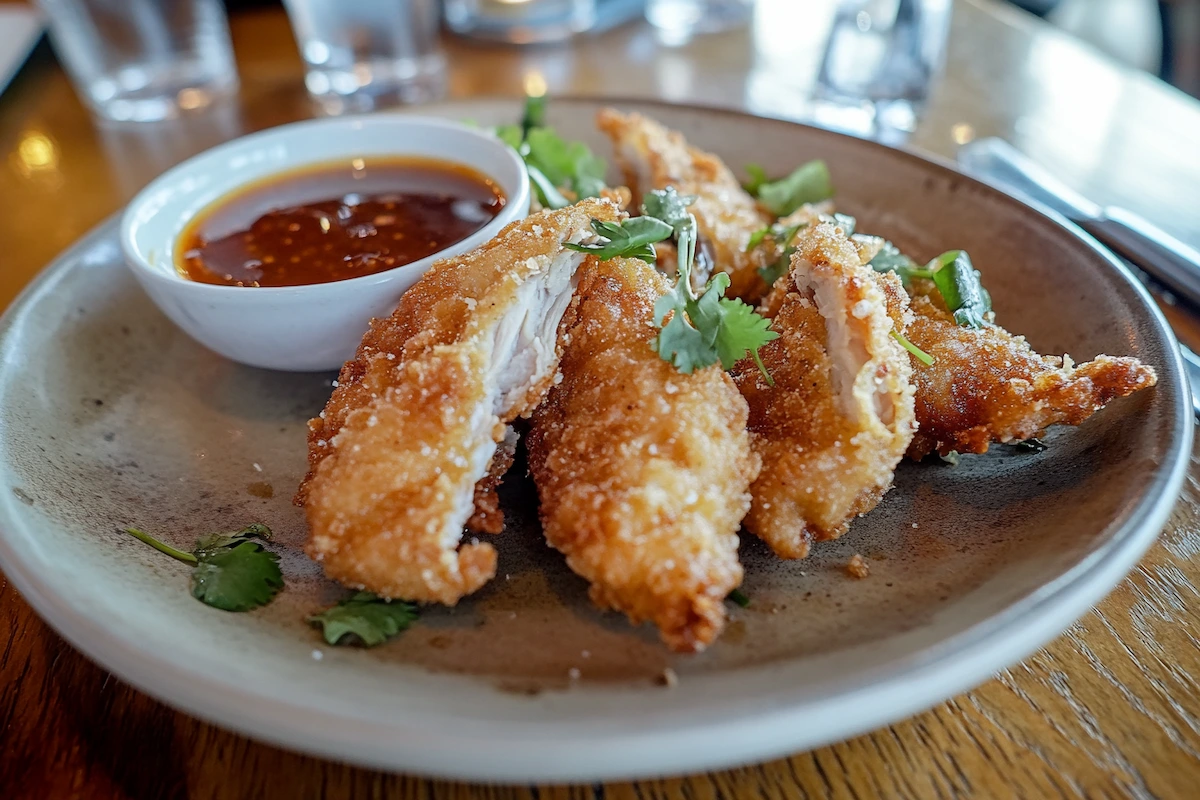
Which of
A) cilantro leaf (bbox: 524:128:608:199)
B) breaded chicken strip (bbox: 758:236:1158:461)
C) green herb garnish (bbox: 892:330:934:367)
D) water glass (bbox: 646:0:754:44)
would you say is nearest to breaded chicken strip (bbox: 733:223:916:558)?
green herb garnish (bbox: 892:330:934:367)

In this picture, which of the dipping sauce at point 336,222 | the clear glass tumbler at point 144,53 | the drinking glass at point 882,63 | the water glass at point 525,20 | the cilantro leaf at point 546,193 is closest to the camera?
the dipping sauce at point 336,222

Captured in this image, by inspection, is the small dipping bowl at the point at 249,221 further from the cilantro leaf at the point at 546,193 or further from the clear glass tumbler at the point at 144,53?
the clear glass tumbler at the point at 144,53

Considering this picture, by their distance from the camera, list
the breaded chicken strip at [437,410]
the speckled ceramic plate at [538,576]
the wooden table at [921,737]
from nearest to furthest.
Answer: the speckled ceramic plate at [538,576] → the wooden table at [921,737] → the breaded chicken strip at [437,410]


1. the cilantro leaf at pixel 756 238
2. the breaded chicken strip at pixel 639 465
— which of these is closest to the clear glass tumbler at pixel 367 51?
the cilantro leaf at pixel 756 238

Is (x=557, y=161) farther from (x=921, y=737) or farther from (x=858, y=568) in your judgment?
(x=921, y=737)

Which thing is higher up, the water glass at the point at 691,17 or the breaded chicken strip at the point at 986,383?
the breaded chicken strip at the point at 986,383

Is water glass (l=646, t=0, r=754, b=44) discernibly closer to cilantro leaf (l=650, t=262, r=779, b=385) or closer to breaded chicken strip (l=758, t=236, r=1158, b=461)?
breaded chicken strip (l=758, t=236, r=1158, b=461)

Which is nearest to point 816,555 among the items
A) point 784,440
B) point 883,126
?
point 784,440

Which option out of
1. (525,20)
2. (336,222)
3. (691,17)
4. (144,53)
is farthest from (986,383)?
(144,53)
